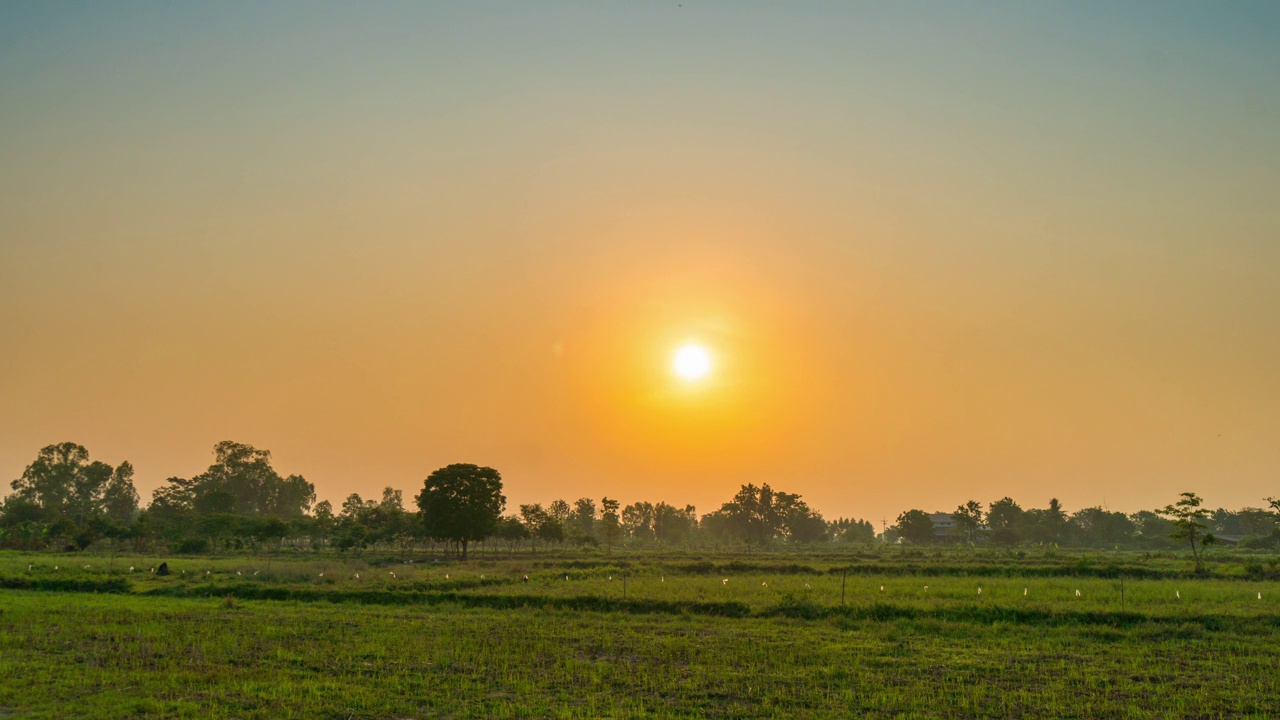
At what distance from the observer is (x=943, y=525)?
571ft

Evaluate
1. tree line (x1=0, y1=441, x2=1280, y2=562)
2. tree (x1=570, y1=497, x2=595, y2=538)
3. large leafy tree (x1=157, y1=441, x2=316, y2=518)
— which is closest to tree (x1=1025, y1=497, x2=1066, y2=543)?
tree line (x1=0, y1=441, x2=1280, y2=562)

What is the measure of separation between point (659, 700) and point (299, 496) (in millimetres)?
190610

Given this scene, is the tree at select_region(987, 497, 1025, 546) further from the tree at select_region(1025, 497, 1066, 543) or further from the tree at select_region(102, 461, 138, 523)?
the tree at select_region(102, 461, 138, 523)

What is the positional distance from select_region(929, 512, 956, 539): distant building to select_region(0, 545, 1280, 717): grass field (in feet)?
399

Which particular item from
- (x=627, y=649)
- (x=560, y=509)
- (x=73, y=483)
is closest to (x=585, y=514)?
(x=560, y=509)

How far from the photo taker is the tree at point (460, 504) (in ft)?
251

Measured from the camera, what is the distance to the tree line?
7938 cm

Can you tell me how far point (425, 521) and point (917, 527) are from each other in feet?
349

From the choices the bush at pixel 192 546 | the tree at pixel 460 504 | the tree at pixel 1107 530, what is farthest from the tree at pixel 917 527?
the bush at pixel 192 546

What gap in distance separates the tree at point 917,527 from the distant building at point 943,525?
304cm

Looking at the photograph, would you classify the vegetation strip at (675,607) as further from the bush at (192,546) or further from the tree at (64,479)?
the tree at (64,479)

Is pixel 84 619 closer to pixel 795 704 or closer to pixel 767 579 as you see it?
pixel 795 704

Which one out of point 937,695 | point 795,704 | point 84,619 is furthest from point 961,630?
point 84,619

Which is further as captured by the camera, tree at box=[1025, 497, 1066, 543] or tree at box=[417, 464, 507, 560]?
tree at box=[1025, 497, 1066, 543]
